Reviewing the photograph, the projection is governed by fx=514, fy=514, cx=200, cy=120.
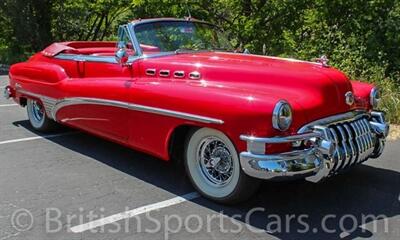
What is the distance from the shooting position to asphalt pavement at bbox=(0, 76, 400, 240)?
12.7 feet

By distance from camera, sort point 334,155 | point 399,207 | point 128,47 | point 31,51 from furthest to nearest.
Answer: point 31,51 < point 128,47 < point 399,207 < point 334,155

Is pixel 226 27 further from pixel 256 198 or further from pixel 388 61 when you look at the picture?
pixel 256 198

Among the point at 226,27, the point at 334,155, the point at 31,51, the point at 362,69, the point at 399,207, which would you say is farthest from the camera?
the point at 31,51

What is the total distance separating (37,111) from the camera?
23.1 feet

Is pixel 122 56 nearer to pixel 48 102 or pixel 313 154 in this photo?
pixel 48 102

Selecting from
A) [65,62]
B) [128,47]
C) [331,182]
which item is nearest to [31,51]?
[65,62]

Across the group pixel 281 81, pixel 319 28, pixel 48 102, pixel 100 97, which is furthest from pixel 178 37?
pixel 319 28

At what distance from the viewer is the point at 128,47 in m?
5.46

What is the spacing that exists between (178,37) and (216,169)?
1.84 meters

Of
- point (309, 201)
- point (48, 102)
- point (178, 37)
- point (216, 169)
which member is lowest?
point (309, 201)

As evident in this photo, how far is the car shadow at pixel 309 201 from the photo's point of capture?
394 centimetres

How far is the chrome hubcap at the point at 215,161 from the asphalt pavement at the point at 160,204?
0.75ft

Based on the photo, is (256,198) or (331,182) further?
(331,182)

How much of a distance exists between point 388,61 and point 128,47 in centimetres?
540
